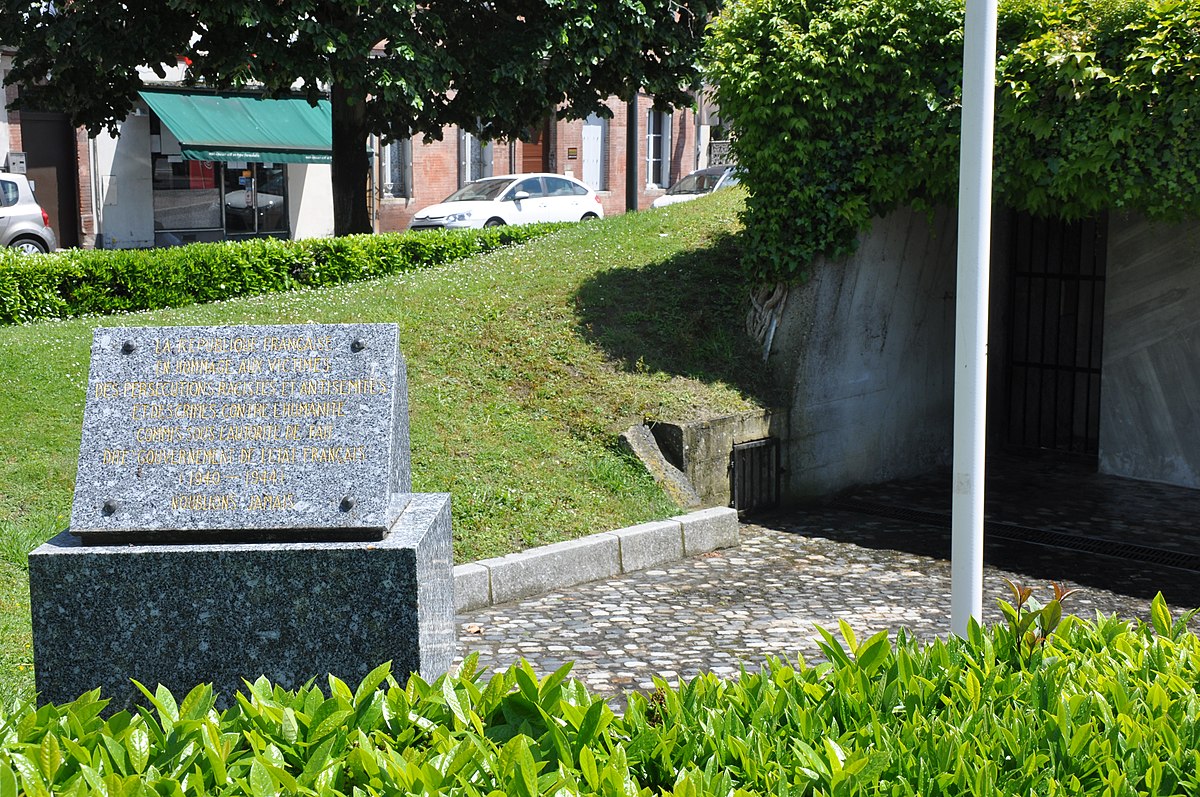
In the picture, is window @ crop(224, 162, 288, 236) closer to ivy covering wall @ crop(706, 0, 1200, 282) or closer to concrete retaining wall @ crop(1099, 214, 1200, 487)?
ivy covering wall @ crop(706, 0, 1200, 282)

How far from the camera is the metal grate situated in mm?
9820

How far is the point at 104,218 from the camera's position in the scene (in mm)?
27391

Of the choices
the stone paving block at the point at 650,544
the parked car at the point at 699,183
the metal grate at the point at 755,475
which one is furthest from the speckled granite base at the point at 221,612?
the parked car at the point at 699,183

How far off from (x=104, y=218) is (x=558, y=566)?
22443 millimetres

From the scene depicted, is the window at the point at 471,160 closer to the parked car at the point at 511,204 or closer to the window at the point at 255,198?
the window at the point at 255,198

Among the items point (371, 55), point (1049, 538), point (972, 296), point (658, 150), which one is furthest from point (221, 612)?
point (658, 150)

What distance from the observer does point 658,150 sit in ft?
128

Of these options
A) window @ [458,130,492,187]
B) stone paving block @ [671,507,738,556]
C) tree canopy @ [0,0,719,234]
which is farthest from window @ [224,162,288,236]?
stone paving block @ [671,507,738,556]

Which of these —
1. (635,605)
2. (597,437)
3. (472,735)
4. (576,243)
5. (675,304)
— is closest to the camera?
(472,735)

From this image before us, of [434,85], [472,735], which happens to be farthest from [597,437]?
[434,85]

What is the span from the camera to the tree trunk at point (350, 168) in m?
17.3

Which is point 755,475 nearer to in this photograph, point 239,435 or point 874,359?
point 874,359

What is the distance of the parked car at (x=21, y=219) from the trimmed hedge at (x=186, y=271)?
9145mm

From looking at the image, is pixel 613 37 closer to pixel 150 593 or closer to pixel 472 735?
pixel 150 593
